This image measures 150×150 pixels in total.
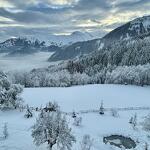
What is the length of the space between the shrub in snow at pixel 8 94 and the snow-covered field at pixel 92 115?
3060 millimetres

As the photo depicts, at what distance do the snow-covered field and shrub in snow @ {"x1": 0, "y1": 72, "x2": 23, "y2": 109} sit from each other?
10.0 ft

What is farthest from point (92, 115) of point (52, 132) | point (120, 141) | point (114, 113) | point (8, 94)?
point (52, 132)

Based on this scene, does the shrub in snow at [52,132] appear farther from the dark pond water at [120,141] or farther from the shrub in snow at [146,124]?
the shrub in snow at [146,124]

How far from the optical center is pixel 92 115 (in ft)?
328

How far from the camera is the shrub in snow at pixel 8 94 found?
319 ft

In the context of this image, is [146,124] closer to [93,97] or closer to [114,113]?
[114,113]

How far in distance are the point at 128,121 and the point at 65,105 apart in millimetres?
28038

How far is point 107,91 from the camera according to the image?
459 feet

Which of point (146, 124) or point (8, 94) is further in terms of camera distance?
point (8, 94)

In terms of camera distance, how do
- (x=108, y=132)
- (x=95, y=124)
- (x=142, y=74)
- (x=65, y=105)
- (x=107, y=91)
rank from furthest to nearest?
(x=142, y=74) → (x=107, y=91) → (x=65, y=105) → (x=95, y=124) → (x=108, y=132)

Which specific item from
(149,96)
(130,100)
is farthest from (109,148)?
(149,96)

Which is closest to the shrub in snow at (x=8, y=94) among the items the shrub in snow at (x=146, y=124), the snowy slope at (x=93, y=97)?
the snowy slope at (x=93, y=97)

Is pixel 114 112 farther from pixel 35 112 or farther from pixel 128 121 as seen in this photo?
pixel 35 112

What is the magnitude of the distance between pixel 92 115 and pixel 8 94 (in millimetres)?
23149
